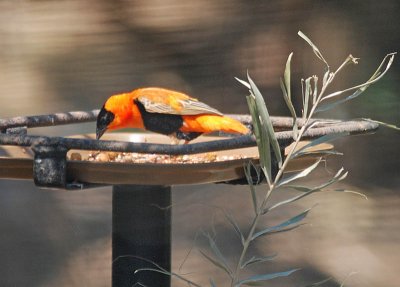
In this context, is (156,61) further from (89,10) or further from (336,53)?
(336,53)

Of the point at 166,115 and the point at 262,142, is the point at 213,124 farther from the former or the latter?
the point at 262,142

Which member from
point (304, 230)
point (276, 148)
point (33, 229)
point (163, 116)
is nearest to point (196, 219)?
point (304, 230)

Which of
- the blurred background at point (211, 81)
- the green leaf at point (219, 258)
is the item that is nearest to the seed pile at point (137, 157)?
the green leaf at point (219, 258)

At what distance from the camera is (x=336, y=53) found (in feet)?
10.2

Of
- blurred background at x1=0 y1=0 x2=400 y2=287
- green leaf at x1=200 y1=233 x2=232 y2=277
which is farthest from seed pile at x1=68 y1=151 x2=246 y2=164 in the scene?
blurred background at x1=0 y1=0 x2=400 y2=287

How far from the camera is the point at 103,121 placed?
5.94 feet

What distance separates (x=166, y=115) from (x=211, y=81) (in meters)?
1.25

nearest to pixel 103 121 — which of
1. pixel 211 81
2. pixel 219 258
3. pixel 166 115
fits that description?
pixel 166 115

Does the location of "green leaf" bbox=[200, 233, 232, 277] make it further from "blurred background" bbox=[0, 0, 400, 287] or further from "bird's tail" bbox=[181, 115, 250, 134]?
"blurred background" bbox=[0, 0, 400, 287]

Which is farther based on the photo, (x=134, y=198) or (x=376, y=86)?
(x=376, y=86)

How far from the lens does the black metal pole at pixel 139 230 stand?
166 centimetres

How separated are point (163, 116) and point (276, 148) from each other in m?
0.52

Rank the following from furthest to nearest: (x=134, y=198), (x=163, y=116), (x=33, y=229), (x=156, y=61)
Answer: (x=33, y=229)
(x=156, y=61)
(x=163, y=116)
(x=134, y=198)

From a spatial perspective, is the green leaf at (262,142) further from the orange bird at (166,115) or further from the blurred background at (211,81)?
the blurred background at (211,81)
